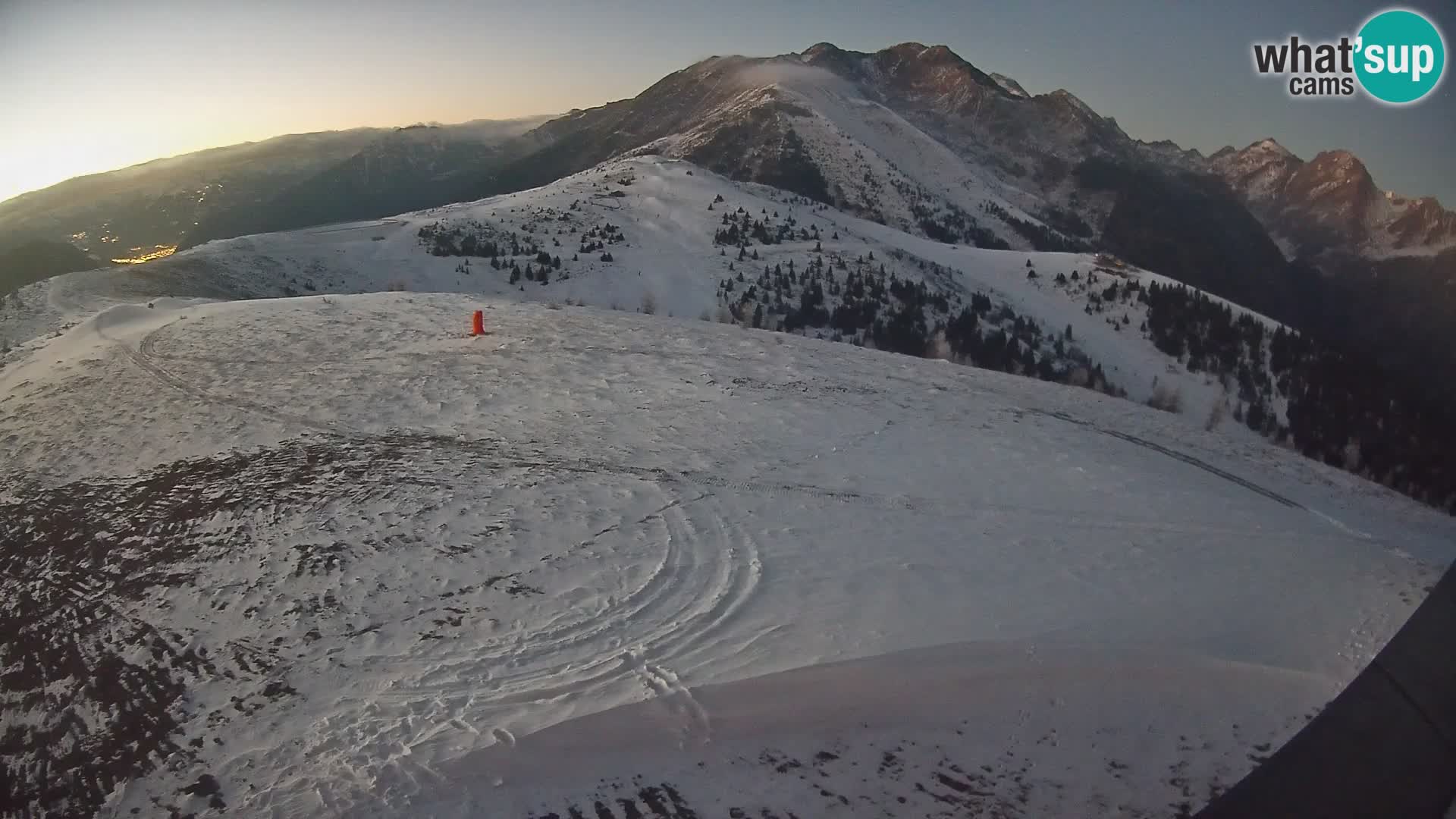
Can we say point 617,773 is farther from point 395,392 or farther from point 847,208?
point 847,208

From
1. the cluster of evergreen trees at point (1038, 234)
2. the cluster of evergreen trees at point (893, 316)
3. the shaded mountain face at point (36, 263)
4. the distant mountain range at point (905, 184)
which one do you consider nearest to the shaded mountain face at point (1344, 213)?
the distant mountain range at point (905, 184)

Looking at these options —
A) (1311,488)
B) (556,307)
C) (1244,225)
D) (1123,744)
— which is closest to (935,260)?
(556,307)

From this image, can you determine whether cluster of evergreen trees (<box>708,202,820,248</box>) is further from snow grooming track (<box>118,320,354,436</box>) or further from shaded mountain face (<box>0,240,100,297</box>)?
snow grooming track (<box>118,320,354,436</box>)

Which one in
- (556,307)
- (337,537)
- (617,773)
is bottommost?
(617,773)

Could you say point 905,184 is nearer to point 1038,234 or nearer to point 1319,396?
point 1038,234

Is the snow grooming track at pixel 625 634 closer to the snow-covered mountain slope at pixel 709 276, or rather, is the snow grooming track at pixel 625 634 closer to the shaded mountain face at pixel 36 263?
the snow-covered mountain slope at pixel 709 276

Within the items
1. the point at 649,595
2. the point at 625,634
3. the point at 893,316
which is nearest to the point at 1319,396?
the point at 893,316
